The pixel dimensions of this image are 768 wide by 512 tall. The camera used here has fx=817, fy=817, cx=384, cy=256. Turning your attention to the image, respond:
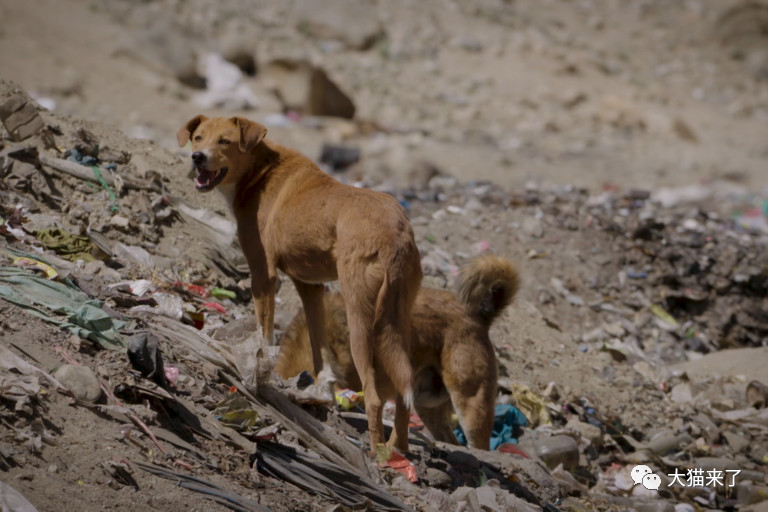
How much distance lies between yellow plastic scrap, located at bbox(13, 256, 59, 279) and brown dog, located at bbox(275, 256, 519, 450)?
163 cm

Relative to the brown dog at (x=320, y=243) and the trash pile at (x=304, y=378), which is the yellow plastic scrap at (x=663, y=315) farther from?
the brown dog at (x=320, y=243)

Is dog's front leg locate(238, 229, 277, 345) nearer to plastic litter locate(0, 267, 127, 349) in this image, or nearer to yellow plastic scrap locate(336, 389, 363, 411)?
yellow plastic scrap locate(336, 389, 363, 411)

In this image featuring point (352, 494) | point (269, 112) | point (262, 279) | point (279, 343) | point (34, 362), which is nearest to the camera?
point (34, 362)

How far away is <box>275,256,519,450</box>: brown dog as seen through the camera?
528 centimetres

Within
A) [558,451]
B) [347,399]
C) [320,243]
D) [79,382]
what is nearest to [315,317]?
[347,399]

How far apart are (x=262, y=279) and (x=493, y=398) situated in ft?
5.58

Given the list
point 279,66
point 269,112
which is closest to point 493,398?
point 269,112

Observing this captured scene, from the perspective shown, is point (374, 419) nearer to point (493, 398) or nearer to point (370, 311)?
point (370, 311)

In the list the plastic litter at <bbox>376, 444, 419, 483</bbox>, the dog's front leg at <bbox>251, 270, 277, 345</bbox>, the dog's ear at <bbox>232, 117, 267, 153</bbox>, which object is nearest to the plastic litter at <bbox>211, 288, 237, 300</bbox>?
the dog's front leg at <bbox>251, 270, 277, 345</bbox>

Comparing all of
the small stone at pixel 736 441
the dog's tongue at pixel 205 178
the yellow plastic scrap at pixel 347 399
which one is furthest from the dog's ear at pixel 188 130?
the small stone at pixel 736 441

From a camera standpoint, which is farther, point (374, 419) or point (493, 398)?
point (493, 398)

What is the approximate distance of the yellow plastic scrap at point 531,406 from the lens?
651cm

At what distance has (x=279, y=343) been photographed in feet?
18.9

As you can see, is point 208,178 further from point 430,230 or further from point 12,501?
point 430,230
